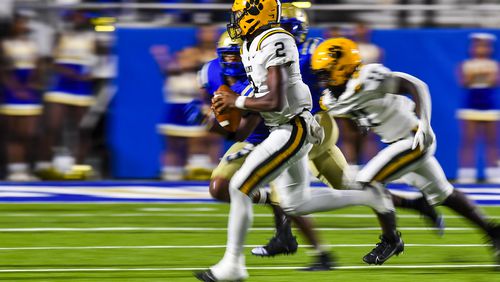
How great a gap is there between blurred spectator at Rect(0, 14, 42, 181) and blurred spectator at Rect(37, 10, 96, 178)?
0.15 m

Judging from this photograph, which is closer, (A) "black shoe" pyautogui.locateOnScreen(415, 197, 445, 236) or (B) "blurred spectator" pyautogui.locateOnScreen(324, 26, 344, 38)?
(A) "black shoe" pyautogui.locateOnScreen(415, 197, 445, 236)

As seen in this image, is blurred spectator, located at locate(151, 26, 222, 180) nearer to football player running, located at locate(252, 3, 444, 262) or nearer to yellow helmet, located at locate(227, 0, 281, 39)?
football player running, located at locate(252, 3, 444, 262)

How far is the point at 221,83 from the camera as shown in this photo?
23.1ft

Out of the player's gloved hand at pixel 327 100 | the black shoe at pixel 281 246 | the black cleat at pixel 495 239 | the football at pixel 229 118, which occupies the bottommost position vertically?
the black shoe at pixel 281 246

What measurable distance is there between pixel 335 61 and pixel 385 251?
110 cm

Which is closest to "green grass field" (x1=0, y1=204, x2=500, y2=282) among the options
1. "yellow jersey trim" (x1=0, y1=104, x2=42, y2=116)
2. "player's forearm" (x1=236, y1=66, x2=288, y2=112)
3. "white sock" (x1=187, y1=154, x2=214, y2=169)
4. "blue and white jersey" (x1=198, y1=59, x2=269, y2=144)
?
"blue and white jersey" (x1=198, y1=59, x2=269, y2=144)

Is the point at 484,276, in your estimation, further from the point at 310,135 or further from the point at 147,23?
the point at 147,23

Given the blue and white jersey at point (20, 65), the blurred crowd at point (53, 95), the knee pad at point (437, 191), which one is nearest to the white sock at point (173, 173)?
the blurred crowd at point (53, 95)

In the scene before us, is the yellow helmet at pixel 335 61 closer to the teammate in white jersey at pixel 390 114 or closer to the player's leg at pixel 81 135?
the teammate in white jersey at pixel 390 114

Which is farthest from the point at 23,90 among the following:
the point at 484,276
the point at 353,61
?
the point at 484,276

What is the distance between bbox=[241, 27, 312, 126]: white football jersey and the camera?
5.40 meters

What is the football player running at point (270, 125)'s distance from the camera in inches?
212

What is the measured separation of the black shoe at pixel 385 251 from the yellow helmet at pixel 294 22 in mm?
1444

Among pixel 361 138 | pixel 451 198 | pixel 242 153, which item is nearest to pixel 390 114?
pixel 451 198
